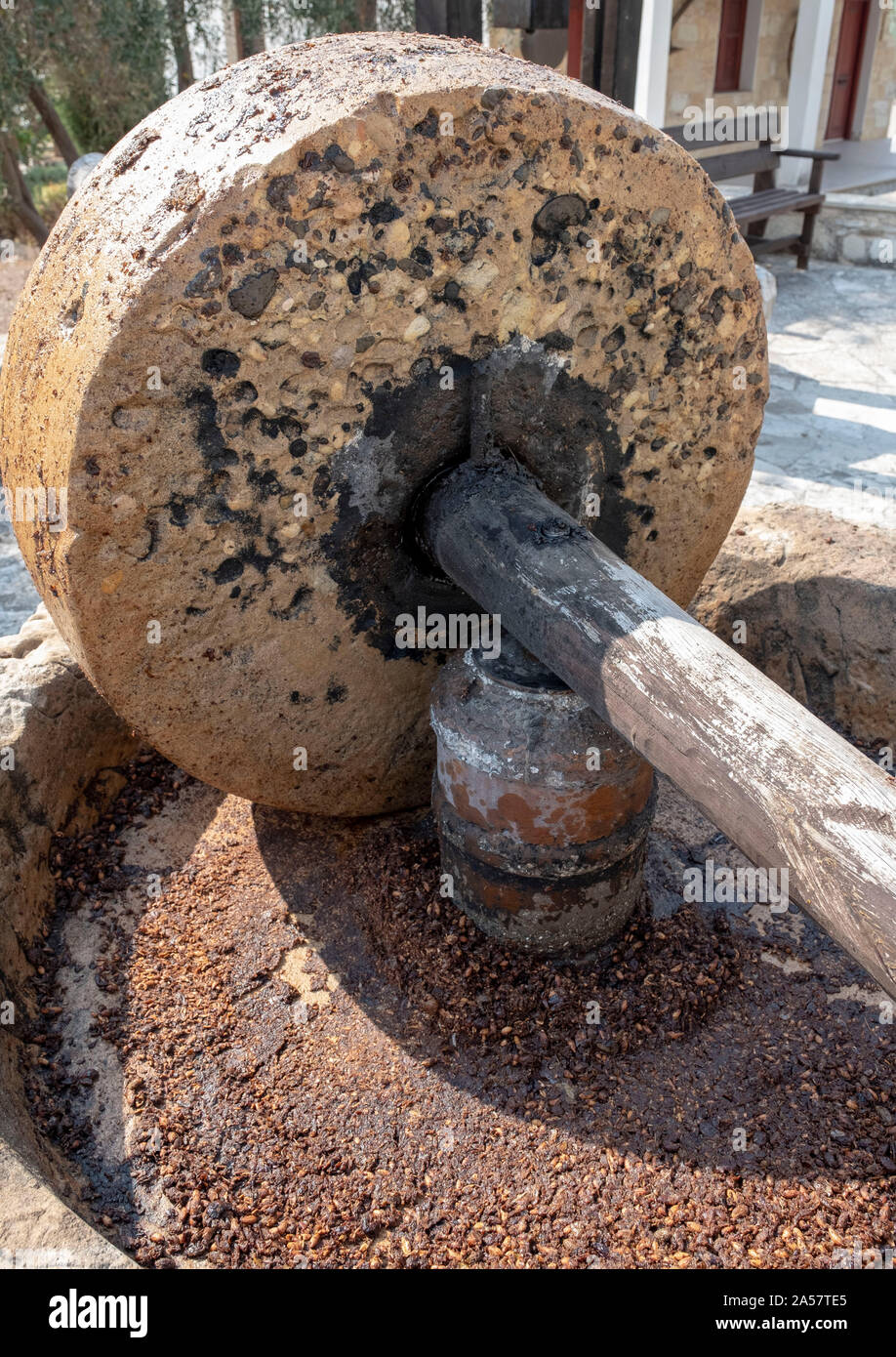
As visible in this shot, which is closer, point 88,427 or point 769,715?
point 769,715

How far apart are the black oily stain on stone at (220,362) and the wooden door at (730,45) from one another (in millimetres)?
11025

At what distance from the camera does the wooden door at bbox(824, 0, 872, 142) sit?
1216 cm

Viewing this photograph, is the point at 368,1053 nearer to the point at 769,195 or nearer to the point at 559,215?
the point at 559,215

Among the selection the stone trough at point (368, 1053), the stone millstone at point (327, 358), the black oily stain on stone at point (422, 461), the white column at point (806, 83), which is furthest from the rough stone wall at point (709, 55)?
the stone trough at point (368, 1053)

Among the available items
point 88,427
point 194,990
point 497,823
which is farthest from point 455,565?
point 194,990

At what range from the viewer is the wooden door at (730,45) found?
10780 mm

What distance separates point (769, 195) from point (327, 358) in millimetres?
7534

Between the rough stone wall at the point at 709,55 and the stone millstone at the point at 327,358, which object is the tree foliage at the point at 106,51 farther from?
the stone millstone at the point at 327,358

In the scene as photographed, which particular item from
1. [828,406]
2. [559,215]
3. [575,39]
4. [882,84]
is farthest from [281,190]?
[882,84]

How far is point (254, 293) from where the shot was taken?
1982 millimetres

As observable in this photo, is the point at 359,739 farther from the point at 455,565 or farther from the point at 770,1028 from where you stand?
the point at 770,1028

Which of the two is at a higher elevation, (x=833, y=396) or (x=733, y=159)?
(x=733, y=159)

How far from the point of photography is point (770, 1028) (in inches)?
94.3

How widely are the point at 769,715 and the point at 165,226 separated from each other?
138cm
